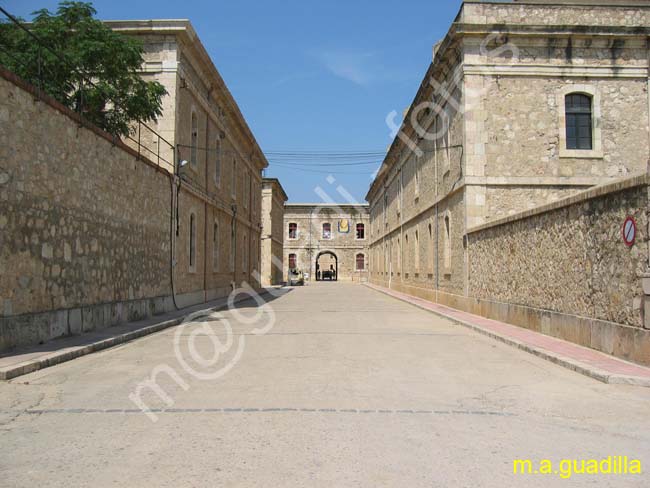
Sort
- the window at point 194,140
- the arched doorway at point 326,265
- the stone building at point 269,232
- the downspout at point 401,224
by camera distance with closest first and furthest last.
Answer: the window at point 194,140 → the downspout at point 401,224 → the stone building at point 269,232 → the arched doorway at point 326,265

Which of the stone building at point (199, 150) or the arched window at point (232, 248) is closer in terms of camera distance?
the stone building at point (199, 150)

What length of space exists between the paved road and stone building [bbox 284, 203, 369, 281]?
5761 centimetres

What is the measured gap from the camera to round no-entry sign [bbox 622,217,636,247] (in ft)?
28.0

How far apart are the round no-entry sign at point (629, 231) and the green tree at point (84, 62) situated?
458 inches

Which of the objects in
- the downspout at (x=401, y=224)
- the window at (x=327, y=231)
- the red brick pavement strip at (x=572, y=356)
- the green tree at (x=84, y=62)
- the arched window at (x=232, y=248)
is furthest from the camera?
the window at (x=327, y=231)

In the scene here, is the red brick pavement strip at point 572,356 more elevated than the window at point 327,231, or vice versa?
the window at point 327,231

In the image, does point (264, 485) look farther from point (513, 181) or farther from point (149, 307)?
point (513, 181)

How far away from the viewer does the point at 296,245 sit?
221 feet

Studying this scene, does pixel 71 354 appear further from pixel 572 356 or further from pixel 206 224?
pixel 206 224

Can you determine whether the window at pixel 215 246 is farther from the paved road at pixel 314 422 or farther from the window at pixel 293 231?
the window at pixel 293 231

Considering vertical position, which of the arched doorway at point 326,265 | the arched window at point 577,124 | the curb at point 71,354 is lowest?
the curb at point 71,354

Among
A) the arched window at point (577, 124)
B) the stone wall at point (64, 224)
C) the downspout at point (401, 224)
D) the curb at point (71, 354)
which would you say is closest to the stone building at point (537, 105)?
the arched window at point (577, 124)

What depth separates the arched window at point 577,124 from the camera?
1905 cm

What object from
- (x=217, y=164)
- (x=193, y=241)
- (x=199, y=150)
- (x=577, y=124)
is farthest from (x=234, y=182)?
(x=577, y=124)
